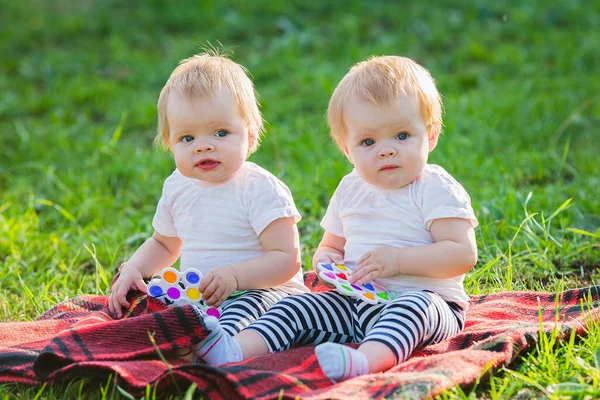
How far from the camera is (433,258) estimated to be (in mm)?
2471

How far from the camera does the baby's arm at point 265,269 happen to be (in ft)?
8.34

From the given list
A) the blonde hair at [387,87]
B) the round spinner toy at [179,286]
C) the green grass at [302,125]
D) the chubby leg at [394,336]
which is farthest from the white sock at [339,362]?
the blonde hair at [387,87]

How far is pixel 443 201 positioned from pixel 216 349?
0.80 m

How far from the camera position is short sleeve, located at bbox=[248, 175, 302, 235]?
2621 millimetres

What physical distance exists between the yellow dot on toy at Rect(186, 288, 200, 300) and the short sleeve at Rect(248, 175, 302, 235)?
0.27m

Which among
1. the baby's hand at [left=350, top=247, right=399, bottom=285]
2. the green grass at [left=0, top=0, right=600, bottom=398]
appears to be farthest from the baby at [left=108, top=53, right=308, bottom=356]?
the green grass at [left=0, top=0, right=600, bottom=398]

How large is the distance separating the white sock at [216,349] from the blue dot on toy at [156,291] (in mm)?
312

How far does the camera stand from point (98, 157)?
5.08 meters

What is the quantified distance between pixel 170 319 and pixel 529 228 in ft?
5.51

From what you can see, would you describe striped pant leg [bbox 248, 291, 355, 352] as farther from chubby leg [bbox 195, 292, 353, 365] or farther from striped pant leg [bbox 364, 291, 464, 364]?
striped pant leg [bbox 364, 291, 464, 364]

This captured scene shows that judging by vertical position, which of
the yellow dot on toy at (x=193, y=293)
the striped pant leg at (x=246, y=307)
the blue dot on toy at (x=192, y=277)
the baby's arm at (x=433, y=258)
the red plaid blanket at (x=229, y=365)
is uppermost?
the baby's arm at (x=433, y=258)

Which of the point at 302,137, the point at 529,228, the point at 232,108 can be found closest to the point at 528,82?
the point at 302,137

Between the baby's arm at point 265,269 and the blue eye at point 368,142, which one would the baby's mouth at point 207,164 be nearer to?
the baby's arm at point 265,269

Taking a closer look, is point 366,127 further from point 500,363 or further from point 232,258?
point 500,363
